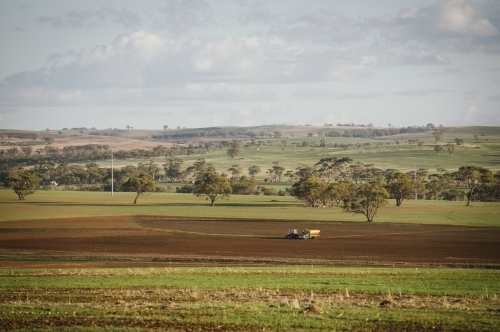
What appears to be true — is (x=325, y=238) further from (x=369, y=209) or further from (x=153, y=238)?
(x=369, y=209)

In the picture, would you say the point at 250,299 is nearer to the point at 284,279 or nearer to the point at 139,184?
the point at 284,279

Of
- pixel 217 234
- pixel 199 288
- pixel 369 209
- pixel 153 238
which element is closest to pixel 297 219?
pixel 369 209

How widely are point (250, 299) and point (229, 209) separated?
94170 mm

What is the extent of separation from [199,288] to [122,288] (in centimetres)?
392

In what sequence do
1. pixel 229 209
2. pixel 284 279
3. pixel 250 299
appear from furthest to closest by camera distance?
pixel 229 209
pixel 284 279
pixel 250 299

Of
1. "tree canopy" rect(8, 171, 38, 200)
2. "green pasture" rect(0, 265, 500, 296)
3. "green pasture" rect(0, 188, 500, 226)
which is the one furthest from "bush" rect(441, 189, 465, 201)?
"green pasture" rect(0, 265, 500, 296)

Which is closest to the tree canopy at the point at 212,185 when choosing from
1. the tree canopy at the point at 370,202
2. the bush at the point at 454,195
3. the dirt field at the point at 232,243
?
the dirt field at the point at 232,243

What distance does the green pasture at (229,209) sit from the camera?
340 ft

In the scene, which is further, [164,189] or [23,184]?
[164,189]

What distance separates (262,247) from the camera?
63688 mm

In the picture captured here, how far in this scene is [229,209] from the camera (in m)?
123

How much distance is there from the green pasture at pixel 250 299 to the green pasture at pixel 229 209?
61342 mm

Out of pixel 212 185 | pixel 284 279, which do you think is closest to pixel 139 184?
pixel 212 185

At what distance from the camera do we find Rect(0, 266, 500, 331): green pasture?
23.1m
